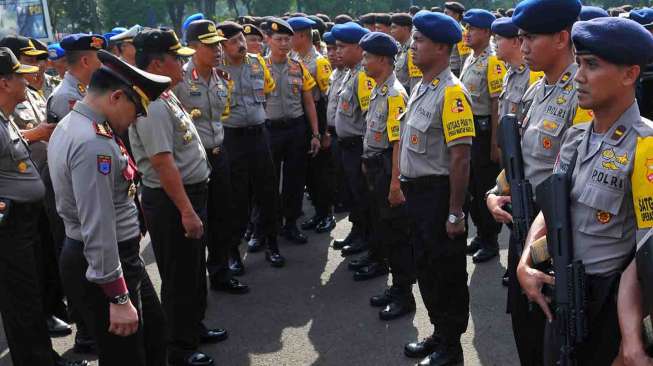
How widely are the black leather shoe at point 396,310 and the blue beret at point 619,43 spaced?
2.70 m

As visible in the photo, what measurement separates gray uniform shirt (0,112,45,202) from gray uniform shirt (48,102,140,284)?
101cm

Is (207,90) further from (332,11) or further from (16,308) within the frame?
(332,11)

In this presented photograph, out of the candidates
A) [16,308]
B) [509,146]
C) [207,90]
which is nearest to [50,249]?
[16,308]

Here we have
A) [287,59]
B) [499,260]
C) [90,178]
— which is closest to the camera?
[90,178]

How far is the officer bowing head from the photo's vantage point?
8.50 feet

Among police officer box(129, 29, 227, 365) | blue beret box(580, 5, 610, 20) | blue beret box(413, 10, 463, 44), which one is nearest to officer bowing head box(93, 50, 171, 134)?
police officer box(129, 29, 227, 365)

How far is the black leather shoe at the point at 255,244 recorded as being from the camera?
605 cm

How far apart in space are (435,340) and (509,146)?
1.59 metres

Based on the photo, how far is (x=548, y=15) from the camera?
2.87 meters

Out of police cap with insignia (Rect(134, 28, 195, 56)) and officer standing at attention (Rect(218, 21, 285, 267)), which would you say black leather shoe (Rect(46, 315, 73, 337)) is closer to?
officer standing at attention (Rect(218, 21, 285, 267))

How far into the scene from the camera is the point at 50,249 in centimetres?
462

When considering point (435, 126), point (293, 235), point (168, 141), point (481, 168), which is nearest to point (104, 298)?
point (168, 141)

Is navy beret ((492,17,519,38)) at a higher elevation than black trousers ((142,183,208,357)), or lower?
higher

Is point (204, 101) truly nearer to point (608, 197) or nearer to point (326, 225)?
point (326, 225)
